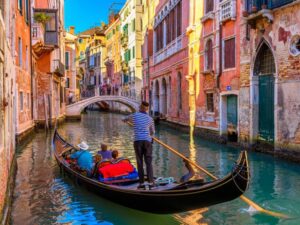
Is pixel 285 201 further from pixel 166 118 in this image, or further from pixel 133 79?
pixel 133 79

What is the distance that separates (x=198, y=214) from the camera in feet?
18.5

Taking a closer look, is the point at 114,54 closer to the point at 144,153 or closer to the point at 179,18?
the point at 179,18

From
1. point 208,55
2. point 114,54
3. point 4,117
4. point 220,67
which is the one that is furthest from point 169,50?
point 114,54

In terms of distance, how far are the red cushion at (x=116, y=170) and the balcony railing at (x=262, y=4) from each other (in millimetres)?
5543

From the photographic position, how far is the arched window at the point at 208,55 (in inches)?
→ 593

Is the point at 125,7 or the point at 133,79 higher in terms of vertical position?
the point at 125,7

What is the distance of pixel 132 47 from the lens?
1400 inches

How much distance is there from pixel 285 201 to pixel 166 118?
52.8ft

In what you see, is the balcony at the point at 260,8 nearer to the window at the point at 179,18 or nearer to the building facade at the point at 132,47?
the window at the point at 179,18

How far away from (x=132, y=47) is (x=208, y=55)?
2069cm

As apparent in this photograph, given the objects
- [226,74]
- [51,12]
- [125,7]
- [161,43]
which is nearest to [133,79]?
[125,7]

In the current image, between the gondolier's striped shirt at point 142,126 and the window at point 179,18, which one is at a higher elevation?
the window at point 179,18

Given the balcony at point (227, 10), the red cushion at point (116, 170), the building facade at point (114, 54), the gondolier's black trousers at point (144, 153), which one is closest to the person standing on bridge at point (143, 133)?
the gondolier's black trousers at point (144, 153)

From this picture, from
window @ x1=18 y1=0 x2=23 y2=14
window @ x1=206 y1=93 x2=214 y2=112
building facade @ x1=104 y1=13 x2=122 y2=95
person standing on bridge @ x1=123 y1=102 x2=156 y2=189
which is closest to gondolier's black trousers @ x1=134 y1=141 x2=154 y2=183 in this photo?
person standing on bridge @ x1=123 y1=102 x2=156 y2=189
